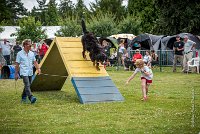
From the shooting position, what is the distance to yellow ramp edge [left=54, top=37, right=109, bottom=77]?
45.0 ft

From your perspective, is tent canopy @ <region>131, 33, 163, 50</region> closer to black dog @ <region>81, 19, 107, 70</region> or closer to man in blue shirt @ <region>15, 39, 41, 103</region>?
black dog @ <region>81, 19, 107, 70</region>

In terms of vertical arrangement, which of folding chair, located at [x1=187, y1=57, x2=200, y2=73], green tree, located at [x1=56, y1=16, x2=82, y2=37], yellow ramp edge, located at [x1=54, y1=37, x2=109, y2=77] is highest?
yellow ramp edge, located at [x1=54, y1=37, x2=109, y2=77]

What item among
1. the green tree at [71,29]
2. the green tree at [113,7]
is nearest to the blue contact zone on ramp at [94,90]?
the green tree at [71,29]

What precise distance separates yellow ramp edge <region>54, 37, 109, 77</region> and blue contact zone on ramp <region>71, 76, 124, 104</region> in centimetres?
24

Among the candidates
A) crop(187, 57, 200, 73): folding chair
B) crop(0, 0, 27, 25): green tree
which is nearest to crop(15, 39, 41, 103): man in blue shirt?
crop(0, 0, 27, 25): green tree

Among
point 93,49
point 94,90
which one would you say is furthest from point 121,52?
point 94,90

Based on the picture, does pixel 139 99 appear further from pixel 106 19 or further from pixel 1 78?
pixel 106 19

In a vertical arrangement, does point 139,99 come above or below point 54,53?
below

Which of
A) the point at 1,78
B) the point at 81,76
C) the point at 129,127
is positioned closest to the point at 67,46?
the point at 81,76

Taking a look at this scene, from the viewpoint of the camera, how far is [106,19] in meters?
54.4

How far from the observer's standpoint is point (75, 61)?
14.1 meters

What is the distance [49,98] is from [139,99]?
2802 millimetres

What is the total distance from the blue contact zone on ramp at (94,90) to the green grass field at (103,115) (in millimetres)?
304

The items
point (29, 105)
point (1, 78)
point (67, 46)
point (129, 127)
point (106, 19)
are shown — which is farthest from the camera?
point (106, 19)
